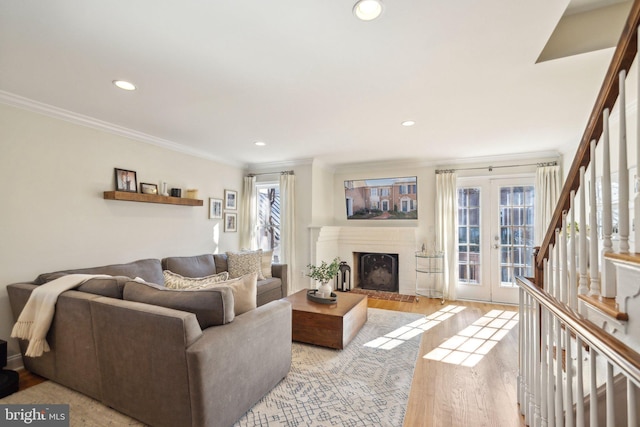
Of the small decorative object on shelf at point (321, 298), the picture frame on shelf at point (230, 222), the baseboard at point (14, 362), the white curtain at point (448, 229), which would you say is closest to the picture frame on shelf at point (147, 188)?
the picture frame on shelf at point (230, 222)

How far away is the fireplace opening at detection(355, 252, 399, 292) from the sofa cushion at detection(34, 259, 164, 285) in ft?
11.5

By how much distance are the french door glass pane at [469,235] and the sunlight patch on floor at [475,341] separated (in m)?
0.91

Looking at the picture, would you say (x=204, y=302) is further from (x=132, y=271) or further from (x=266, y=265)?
(x=266, y=265)

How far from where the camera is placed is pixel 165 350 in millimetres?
1638

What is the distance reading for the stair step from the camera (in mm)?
1100

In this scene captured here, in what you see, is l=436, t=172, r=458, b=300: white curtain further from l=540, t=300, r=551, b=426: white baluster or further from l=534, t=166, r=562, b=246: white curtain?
l=540, t=300, r=551, b=426: white baluster

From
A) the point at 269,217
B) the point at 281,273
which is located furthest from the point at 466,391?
the point at 269,217

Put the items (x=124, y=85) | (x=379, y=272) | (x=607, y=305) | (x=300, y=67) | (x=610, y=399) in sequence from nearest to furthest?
1. (x=610, y=399)
2. (x=607, y=305)
3. (x=300, y=67)
4. (x=124, y=85)
5. (x=379, y=272)

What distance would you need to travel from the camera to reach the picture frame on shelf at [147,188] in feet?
11.8

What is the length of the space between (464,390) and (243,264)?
3061mm

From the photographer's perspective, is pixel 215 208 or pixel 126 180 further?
pixel 215 208

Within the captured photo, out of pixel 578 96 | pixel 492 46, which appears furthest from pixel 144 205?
pixel 578 96

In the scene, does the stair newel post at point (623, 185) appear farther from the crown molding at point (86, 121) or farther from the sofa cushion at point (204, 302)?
the crown molding at point (86, 121)

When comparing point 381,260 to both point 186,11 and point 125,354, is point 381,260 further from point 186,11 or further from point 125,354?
point 186,11
